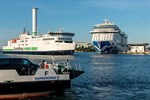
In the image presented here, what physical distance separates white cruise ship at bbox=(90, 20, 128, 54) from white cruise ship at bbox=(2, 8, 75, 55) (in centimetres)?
2926

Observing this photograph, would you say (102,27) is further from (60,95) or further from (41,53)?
(60,95)

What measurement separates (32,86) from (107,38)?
13546 cm

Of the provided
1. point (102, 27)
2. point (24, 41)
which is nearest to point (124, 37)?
point (102, 27)

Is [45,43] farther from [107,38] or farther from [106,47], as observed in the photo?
[107,38]

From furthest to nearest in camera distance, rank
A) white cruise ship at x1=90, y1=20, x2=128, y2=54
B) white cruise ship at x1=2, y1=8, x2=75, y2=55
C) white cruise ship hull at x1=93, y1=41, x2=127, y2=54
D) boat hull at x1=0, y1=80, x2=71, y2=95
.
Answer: white cruise ship at x1=90, y1=20, x2=128, y2=54 → white cruise ship hull at x1=93, y1=41, x2=127, y2=54 → white cruise ship at x1=2, y1=8, x2=75, y2=55 → boat hull at x1=0, y1=80, x2=71, y2=95

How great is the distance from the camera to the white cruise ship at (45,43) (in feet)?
372

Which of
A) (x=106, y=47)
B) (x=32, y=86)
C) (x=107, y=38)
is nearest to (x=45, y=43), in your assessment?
(x=106, y=47)

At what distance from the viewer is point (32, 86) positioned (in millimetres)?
20141

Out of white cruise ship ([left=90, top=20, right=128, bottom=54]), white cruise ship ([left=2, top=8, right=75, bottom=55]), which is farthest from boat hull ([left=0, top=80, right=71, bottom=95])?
white cruise ship ([left=90, top=20, right=128, bottom=54])

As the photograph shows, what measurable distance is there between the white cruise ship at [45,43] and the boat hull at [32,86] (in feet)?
299

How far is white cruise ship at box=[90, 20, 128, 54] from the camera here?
148625mm

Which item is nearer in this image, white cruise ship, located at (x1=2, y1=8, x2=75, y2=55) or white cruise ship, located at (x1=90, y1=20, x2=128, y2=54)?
white cruise ship, located at (x1=2, y1=8, x2=75, y2=55)

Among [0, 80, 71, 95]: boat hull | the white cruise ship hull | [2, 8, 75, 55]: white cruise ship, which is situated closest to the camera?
[0, 80, 71, 95]: boat hull

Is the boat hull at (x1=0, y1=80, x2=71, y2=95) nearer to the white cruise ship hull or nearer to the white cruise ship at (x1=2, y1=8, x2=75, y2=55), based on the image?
the white cruise ship at (x1=2, y1=8, x2=75, y2=55)
